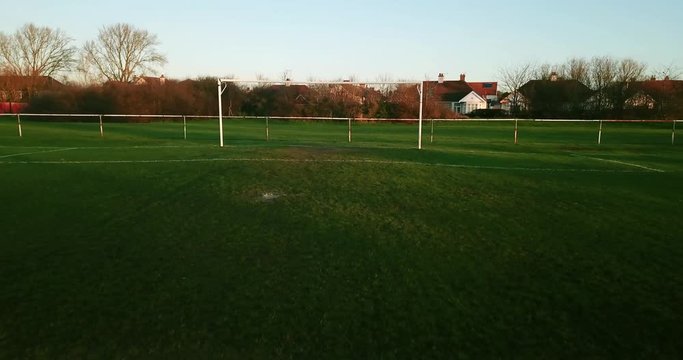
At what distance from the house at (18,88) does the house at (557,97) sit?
5084 cm

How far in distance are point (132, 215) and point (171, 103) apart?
41.7m

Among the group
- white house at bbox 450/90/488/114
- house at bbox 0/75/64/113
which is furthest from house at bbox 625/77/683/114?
house at bbox 0/75/64/113

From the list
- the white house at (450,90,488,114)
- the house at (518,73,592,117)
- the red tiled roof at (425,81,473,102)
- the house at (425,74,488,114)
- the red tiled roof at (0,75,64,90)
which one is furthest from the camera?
the red tiled roof at (425,81,473,102)

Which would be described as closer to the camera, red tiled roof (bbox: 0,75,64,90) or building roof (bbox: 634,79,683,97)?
building roof (bbox: 634,79,683,97)

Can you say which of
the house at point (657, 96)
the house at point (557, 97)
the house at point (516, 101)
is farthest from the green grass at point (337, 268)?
the house at point (516, 101)

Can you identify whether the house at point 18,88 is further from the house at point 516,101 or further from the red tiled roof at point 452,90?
the red tiled roof at point 452,90

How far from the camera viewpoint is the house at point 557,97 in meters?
47.8

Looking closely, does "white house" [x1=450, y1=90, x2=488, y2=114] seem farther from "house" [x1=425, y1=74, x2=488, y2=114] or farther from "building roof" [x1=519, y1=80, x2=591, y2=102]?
"building roof" [x1=519, y1=80, x2=591, y2=102]

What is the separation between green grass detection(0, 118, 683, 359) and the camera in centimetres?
330

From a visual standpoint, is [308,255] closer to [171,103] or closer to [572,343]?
[572,343]

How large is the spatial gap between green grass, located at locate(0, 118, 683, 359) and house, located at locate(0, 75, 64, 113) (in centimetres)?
4974

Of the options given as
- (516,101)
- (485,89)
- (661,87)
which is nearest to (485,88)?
(485,89)

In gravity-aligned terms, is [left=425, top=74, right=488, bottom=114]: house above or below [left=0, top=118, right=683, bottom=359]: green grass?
above

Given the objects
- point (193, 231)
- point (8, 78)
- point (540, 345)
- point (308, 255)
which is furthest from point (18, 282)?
point (8, 78)
